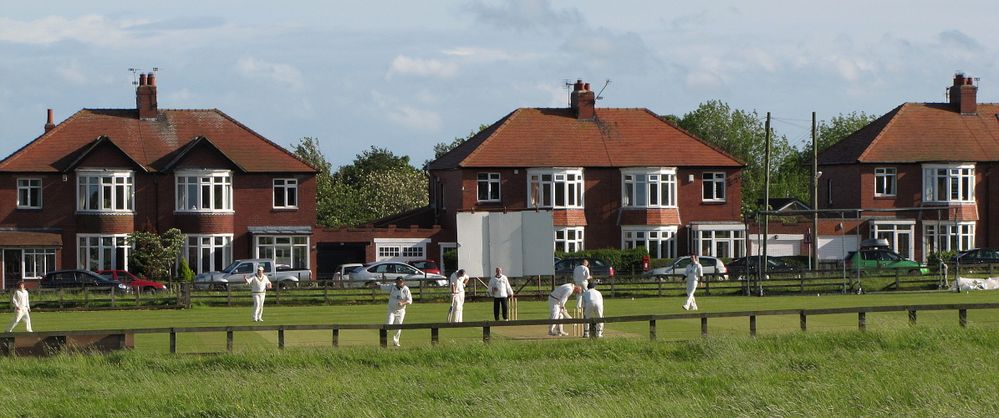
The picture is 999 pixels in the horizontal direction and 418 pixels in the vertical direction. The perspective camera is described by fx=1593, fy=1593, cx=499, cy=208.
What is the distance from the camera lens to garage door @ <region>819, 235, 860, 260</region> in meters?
68.6

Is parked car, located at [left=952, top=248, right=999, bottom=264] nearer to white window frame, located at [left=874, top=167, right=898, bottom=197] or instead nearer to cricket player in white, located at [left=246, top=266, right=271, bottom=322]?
white window frame, located at [left=874, top=167, right=898, bottom=197]

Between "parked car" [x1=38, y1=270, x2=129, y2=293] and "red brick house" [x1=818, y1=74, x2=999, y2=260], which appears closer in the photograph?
"parked car" [x1=38, y1=270, x2=129, y2=293]

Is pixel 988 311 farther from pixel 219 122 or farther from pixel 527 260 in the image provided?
pixel 219 122

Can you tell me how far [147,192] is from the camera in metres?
63.2

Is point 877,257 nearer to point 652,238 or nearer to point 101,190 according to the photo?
point 652,238

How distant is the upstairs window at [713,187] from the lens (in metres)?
68.9

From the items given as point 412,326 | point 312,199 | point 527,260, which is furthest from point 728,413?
point 312,199

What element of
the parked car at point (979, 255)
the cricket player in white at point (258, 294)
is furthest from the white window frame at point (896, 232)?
the cricket player in white at point (258, 294)

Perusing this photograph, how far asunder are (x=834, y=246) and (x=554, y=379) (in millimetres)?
45155

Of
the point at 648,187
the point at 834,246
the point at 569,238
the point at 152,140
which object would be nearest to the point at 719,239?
the point at 648,187

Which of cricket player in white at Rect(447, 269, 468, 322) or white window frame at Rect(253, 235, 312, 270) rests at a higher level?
white window frame at Rect(253, 235, 312, 270)

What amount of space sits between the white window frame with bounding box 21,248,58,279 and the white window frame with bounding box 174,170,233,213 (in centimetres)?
515

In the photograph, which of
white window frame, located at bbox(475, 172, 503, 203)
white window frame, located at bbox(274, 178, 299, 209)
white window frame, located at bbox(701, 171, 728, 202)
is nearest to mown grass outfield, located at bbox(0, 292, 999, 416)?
white window frame, located at bbox(274, 178, 299, 209)

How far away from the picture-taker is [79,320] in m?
41.1
